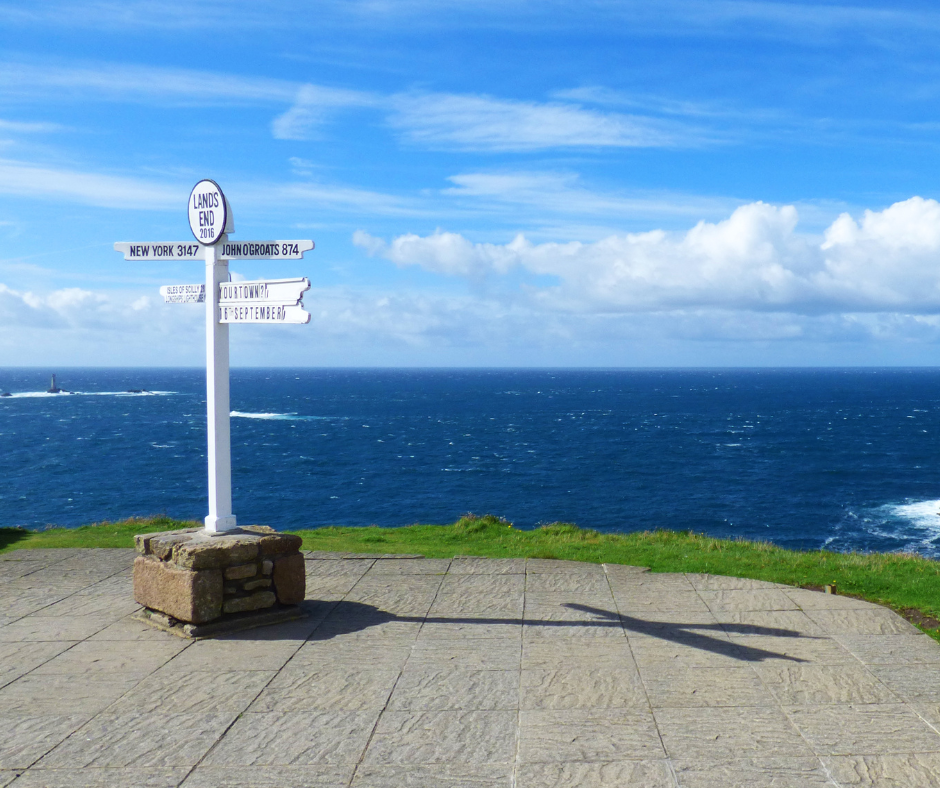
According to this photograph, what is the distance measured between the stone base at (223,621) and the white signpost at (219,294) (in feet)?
2.83

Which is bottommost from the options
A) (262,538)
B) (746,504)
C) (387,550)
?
(746,504)

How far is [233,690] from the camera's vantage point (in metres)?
6.07

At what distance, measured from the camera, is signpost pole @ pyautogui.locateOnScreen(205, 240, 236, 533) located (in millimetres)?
7793

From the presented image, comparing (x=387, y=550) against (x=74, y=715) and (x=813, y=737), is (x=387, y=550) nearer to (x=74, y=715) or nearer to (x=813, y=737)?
(x=74, y=715)

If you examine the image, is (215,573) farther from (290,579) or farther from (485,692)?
(485,692)

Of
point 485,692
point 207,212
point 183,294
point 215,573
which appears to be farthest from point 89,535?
point 485,692

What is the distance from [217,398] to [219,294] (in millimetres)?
1013

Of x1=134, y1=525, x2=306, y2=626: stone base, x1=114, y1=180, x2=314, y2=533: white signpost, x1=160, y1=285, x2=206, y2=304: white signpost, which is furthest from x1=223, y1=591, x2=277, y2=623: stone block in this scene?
x1=160, y1=285, x2=206, y2=304: white signpost

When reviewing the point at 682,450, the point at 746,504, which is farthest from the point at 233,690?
the point at 682,450

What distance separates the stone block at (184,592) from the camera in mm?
7223

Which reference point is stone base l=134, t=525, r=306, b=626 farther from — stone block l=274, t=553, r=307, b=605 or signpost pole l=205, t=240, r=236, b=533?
signpost pole l=205, t=240, r=236, b=533

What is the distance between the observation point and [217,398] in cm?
790

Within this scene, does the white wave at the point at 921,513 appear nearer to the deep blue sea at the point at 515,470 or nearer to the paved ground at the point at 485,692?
the deep blue sea at the point at 515,470

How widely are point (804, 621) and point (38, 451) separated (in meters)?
71.8
